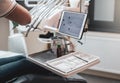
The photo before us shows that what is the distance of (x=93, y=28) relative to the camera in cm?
343

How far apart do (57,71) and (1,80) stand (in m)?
0.40

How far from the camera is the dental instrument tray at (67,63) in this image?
4.70 feet

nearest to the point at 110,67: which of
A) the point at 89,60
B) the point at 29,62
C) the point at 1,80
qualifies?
the point at 89,60

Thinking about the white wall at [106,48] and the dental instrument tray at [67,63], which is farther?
the white wall at [106,48]

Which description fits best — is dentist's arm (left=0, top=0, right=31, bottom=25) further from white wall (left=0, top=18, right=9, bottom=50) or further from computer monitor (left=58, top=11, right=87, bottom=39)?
white wall (left=0, top=18, right=9, bottom=50)

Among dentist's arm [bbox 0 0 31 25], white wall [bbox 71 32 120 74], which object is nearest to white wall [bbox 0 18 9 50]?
white wall [bbox 71 32 120 74]

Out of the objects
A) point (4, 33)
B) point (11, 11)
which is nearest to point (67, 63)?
point (11, 11)

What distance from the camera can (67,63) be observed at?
154cm

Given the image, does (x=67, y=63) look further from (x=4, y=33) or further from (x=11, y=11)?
(x=4, y=33)

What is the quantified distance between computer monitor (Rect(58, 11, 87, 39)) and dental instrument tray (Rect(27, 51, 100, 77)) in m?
0.18

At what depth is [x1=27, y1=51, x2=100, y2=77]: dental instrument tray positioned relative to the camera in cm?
143

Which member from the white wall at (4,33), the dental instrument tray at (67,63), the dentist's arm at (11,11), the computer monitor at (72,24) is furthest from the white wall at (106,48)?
the dentist's arm at (11,11)

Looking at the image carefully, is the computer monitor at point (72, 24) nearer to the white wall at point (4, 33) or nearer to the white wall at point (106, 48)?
the white wall at point (106, 48)

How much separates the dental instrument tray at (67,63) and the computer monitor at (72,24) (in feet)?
0.60
